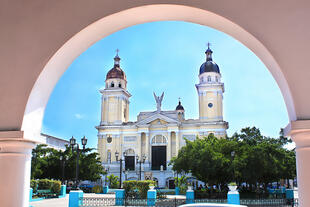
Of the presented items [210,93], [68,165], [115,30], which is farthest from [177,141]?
[115,30]

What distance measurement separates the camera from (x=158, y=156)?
46.3m

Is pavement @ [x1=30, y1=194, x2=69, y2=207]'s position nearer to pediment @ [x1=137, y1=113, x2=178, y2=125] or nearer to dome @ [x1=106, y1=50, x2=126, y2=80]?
pediment @ [x1=137, y1=113, x2=178, y2=125]

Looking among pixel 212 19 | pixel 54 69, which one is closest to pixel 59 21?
pixel 54 69

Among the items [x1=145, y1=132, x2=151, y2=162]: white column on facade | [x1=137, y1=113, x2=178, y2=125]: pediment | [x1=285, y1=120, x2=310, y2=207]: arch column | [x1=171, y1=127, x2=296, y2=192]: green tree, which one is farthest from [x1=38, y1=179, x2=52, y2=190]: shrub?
[x1=285, y1=120, x2=310, y2=207]: arch column

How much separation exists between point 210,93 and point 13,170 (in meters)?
43.8

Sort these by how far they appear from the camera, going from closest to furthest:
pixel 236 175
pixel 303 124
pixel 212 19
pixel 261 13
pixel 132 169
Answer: pixel 303 124
pixel 261 13
pixel 212 19
pixel 236 175
pixel 132 169

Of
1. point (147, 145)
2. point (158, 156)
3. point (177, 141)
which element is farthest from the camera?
point (158, 156)

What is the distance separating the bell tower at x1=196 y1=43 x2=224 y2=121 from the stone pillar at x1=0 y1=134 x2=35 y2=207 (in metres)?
42.8

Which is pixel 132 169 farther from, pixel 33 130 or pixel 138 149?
pixel 33 130

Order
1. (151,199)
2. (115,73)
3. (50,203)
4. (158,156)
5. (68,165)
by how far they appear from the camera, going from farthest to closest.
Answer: (115,73) → (158,156) → (68,165) → (50,203) → (151,199)

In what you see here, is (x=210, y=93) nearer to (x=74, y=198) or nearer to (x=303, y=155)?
(x=74, y=198)

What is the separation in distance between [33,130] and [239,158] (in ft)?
64.7

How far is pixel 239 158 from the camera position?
2197 centimetres

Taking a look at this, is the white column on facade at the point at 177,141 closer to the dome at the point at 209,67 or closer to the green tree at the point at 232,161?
the dome at the point at 209,67
